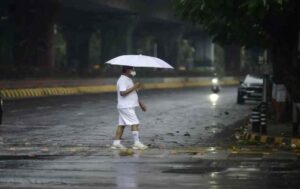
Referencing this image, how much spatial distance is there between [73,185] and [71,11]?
198 feet

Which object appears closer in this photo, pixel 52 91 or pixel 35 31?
pixel 52 91

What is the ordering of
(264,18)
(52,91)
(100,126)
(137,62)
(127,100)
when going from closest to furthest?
(137,62)
(127,100)
(264,18)
(100,126)
(52,91)

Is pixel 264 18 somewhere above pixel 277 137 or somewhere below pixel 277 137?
above

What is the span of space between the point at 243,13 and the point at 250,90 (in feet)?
72.5

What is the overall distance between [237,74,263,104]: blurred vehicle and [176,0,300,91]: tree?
718 inches

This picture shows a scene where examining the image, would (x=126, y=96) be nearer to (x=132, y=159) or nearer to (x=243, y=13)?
(x=132, y=159)

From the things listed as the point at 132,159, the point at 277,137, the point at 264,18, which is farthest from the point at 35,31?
the point at 132,159

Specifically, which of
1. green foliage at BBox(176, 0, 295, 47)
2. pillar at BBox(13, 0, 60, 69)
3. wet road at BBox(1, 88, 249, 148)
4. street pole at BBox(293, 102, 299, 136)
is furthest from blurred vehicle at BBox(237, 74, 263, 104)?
pillar at BBox(13, 0, 60, 69)

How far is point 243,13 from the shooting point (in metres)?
18.5

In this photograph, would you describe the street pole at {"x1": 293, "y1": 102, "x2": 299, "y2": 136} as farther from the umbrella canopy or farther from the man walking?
the man walking

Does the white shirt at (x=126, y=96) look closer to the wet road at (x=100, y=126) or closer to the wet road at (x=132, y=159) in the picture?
the wet road at (x=132, y=159)

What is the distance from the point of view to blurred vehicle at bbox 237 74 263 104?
131ft

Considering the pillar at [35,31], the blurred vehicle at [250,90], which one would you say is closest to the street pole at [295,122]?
the blurred vehicle at [250,90]

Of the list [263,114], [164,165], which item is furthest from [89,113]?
[164,165]
